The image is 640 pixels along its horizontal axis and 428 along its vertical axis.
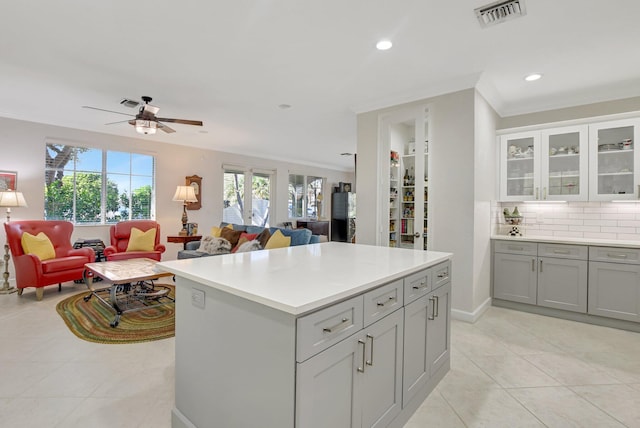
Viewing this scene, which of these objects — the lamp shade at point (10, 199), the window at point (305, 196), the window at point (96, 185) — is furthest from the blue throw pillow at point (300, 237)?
the window at point (305, 196)

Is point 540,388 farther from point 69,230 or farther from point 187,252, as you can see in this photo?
point 69,230

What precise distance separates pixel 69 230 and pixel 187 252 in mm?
Result: 1695

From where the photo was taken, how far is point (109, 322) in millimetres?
3197

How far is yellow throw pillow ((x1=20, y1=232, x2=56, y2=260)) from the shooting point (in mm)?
4020

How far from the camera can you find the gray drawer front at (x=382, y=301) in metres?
1.43

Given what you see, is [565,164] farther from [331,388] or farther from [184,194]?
[184,194]

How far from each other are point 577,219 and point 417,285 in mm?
3259

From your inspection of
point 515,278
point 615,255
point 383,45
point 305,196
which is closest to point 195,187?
point 305,196

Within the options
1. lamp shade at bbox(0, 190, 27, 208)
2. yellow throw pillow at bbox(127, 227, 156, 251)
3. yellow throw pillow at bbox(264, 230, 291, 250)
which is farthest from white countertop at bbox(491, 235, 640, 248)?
lamp shade at bbox(0, 190, 27, 208)

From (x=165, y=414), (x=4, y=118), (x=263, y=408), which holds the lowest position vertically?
(x=165, y=414)

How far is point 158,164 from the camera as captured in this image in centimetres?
609

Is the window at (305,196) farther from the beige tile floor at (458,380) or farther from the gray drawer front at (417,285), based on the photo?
the gray drawer front at (417,285)

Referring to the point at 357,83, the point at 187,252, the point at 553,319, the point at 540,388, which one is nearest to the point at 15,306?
the point at 187,252

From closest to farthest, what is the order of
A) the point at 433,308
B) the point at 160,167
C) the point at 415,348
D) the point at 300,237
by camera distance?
the point at 415,348
the point at 433,308
the point at 300,237
the point at 160,167
